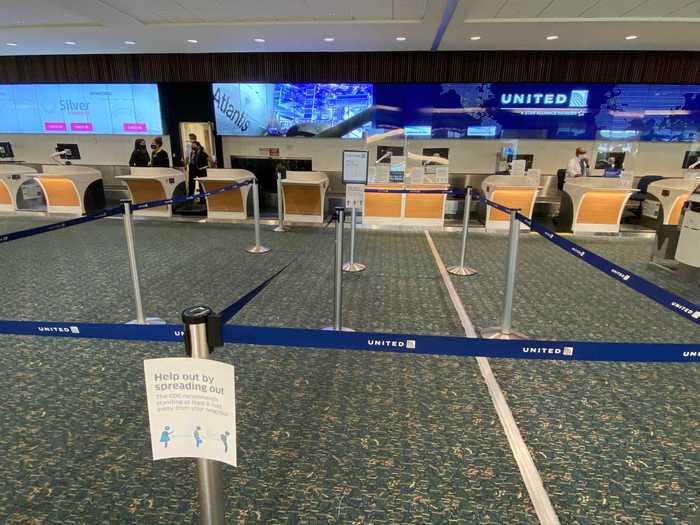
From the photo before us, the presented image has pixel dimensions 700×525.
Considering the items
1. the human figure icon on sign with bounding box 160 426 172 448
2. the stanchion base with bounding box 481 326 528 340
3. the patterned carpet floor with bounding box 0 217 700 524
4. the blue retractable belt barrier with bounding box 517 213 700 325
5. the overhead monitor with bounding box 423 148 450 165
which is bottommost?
the patterned carpet floor with bounding box 0 217 700 524

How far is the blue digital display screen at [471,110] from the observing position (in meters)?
8.55

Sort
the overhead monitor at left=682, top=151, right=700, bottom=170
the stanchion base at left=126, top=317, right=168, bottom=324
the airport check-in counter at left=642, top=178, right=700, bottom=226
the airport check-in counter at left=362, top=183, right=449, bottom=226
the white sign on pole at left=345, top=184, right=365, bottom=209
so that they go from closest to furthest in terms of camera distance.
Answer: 1. the stanchion base at left=126, top=317, right=168, bottom=324
2. the white sign on pole at left=345, top=184, right=365, bottom=209
3. the airport check-in counter at left=642, top=178, right=700, bottom=226
4. the airport check-in counter at left=362, top=183, right=449, bottom=226
5. the overhead monitor at left=682, top=151, right=700, bottom=170

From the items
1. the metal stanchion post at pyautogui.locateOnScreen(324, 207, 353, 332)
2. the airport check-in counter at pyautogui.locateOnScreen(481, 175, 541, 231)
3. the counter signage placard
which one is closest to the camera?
the metal stanchion post at pyautogui.locateOnScreen(324, 207, 353, 332)

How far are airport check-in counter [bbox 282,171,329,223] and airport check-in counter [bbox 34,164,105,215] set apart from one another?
4113mm

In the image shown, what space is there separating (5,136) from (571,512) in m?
14.0

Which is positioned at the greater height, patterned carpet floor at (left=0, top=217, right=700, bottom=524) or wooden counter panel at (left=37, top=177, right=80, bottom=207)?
wooden counter panel at (left=37, top=177, right=80, bottom=207)

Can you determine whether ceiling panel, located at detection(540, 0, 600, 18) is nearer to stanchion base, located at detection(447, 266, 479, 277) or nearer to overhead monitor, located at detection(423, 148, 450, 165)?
overhead monitor, located at detection(423, 148, 450, 165)

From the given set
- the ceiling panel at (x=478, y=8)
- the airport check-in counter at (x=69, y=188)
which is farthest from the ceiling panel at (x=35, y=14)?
the ceiling panel at (x=478, y=8)

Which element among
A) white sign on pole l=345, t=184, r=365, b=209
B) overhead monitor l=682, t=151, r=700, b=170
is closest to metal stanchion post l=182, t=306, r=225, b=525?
white sign on pole l=345, t=184, r=365, b=209

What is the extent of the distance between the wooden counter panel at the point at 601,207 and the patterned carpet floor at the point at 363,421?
10.2ft

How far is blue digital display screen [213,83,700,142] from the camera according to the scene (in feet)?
28.1

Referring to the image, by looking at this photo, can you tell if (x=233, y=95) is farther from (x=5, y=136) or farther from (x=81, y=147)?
(x=5, y=136)

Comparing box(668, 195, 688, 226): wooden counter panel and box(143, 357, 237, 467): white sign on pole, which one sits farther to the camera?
box(668, 195, 688, 226): wooden counter panel

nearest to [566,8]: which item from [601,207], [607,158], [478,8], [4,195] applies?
[478,8]
